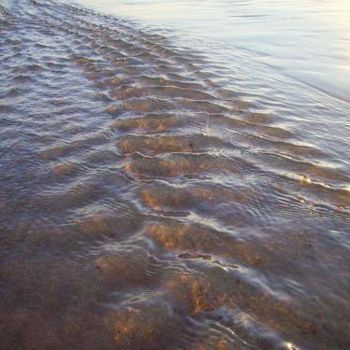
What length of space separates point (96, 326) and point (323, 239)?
5.08 ft

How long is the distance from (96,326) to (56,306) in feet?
0.88

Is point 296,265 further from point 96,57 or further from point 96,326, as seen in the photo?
point 96,57

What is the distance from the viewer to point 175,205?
3064 mm

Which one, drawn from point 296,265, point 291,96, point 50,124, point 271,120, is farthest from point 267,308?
point 291,96

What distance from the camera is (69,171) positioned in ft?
11.4

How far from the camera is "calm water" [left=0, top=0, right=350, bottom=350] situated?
2.12 m

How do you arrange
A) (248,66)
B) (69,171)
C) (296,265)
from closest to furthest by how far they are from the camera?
(296,265), (69,171), (248,66)

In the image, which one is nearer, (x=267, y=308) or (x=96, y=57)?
(x=267, y=308)

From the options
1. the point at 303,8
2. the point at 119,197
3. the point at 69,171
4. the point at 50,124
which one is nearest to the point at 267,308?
the point at 119,197

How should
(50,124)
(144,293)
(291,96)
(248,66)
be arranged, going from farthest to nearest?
(248,66) < (291,96) < (50,124) < (144,293)

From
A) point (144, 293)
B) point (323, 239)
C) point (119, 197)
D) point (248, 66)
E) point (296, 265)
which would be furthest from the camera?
point (248, 66)

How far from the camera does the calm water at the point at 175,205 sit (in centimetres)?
212

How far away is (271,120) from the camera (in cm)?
461

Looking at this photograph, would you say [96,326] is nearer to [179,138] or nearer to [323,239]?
[323,239]
